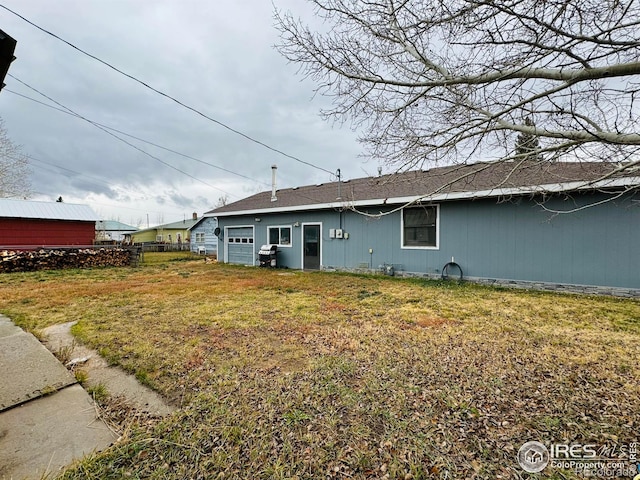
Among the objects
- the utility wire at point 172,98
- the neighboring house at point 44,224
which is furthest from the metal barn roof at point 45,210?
the utility wire at point 172,98

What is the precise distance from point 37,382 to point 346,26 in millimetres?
4377

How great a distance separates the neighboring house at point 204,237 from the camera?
22.5m

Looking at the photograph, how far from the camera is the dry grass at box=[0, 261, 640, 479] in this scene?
5.16 feet

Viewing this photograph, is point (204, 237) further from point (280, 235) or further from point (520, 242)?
point (520, 242)

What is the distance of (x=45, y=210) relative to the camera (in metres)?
13.9

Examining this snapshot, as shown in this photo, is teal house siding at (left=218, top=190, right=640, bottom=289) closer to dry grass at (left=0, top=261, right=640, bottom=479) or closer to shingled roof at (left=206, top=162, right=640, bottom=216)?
shingled roof at (left=206, top=162, right=640, bottom=216)

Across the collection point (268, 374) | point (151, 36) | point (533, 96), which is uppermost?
point (151, 36)

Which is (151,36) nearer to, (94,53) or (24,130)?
(94,53)

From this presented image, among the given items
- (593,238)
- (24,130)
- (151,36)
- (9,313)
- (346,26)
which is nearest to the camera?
(346,26)

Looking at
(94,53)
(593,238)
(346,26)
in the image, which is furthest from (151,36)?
(593,238)

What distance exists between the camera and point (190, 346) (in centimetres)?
313

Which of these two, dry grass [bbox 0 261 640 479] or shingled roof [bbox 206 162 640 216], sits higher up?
shingled roof [bbox 206 162 640 216]

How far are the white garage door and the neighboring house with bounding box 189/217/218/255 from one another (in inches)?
381

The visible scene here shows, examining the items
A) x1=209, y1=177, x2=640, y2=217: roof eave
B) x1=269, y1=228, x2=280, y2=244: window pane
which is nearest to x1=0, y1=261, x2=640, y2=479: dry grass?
x1=209, y1=177, x2=640, y2=217: roof eave
